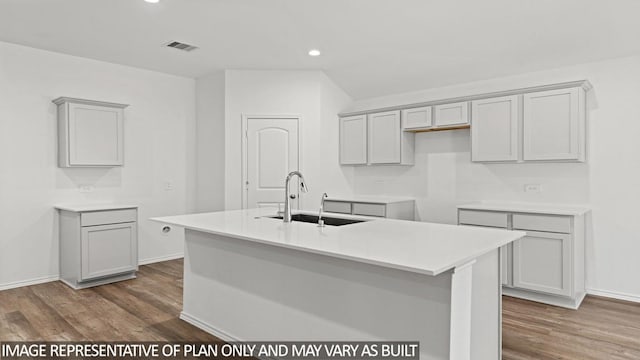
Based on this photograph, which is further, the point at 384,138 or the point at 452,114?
the point at 384,138

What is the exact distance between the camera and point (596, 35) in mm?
3531

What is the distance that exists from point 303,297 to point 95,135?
3.47 meters

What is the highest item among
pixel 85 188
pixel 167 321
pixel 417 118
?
pixel 417 118

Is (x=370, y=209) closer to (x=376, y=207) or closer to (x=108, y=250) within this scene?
(x=376, y=207)

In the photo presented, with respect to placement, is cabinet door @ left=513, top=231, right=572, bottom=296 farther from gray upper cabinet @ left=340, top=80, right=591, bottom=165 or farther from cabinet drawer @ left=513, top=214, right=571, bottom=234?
gray upper cabinet @ left=340, top=80, right=591, bottom=165

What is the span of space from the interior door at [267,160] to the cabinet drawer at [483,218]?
2121 mm

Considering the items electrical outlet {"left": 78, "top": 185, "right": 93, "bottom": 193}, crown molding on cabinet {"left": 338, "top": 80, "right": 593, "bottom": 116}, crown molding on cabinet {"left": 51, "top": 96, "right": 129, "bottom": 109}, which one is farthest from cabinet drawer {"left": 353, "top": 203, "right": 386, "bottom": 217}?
electrical outlet {"left": 78, "top": 185, "right": 93, "bottom": 193}

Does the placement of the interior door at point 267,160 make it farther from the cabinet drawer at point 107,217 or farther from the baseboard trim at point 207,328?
the baseboard trim at point 207,328

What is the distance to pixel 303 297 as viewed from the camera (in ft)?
7.69

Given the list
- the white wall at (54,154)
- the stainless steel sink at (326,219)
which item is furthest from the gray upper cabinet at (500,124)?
the white wall at (54,154)

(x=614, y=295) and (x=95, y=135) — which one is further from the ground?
(x=95, y=135)

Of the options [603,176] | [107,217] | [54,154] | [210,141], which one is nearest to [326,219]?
[107,217]

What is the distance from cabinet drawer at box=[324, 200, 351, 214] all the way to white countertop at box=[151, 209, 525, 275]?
2.15m

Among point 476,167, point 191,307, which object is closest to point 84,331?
point 191,307
